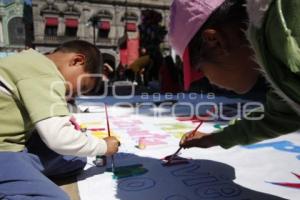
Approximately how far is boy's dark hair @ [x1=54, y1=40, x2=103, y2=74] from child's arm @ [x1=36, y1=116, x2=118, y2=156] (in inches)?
6.8

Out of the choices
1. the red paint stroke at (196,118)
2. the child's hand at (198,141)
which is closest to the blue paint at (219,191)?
the child's hand at (198,141)

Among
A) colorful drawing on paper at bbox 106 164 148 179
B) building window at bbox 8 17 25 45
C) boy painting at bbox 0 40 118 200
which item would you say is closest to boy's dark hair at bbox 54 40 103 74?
boy painting at bbox 0 40 118 200

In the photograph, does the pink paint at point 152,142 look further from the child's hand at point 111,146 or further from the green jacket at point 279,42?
the green jacket at point 279,42

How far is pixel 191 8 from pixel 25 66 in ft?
Answer: 1.41

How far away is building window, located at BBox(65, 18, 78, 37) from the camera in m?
14.5

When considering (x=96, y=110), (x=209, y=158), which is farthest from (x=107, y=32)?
(x=209, y=158)

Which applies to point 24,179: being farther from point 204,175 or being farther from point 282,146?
point 282,146

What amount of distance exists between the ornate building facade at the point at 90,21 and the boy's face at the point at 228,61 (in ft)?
44.8

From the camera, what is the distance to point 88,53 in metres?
0.88

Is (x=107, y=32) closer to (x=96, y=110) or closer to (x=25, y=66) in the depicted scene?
(x=96, y=110)

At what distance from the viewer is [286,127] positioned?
A: 674mm

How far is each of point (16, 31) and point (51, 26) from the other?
3.97 metres

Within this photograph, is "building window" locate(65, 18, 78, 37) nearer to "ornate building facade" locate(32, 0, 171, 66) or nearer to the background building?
"ornate building facade" locate(32, 0, 171, 66)

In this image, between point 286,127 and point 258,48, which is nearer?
point 258,48
